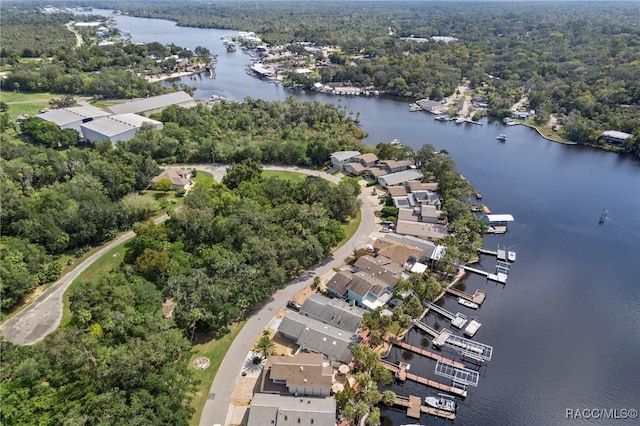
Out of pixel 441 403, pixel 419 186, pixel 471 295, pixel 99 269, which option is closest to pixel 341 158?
pixel 419 186

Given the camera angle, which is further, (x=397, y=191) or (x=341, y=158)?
(x=341, y=158)

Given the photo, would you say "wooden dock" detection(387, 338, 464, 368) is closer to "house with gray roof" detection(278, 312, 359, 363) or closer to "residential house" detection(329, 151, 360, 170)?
"house with gray roof" detection(278, 312, 359, 363)

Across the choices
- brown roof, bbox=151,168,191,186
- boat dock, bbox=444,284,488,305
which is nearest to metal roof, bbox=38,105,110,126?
brown roof, bbox=151,168,191,186

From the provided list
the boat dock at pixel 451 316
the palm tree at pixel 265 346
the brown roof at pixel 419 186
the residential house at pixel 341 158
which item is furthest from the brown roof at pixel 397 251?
the residential house at pixel 341 158

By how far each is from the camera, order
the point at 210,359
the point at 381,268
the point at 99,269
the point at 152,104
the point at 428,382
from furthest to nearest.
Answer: the point at 152,104 < the point at 99,269 < the point at 381,268 < the point at 210,359 < the point at 428,382

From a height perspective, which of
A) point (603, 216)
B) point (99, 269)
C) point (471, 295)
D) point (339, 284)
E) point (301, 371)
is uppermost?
point (603, 216)

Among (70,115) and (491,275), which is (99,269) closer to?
(491,275)

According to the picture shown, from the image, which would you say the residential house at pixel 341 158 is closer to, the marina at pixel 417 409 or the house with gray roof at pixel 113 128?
the house with gray roof at pixel 113 128
